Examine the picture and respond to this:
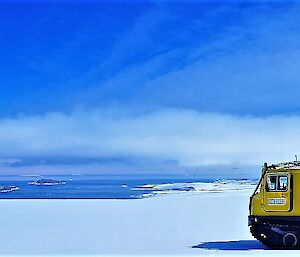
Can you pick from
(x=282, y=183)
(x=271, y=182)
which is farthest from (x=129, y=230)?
(x=282, y=183)

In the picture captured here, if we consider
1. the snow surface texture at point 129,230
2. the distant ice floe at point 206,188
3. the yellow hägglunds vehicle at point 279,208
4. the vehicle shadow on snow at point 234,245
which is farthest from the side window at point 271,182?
the distant ice floe at point 206,188

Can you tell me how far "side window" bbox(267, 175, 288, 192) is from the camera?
12328 mm

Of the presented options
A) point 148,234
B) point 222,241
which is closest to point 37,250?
point 148,234

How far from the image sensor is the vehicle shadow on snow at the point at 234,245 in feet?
42.7

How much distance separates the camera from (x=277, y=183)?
12.4 metres

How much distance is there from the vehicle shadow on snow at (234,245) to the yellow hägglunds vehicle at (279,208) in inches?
27.1

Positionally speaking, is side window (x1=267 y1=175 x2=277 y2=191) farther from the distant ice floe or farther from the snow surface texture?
the distant ice floe

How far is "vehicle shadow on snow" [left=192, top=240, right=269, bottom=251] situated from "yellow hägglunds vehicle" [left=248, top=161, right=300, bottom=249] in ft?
2.25

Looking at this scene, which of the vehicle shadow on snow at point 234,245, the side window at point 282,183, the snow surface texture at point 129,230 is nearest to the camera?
the side window at point 282,183

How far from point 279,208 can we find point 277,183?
519mm

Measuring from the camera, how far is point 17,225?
17.9 meters

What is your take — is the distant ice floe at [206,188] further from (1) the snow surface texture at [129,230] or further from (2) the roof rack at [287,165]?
(2) the roof rack at [287,165]

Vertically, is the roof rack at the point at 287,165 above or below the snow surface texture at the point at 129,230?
above

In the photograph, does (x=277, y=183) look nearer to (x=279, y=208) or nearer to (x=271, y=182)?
(x=271, y=182)
